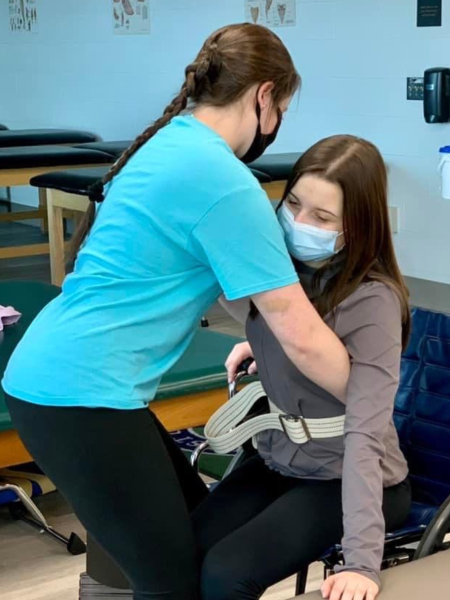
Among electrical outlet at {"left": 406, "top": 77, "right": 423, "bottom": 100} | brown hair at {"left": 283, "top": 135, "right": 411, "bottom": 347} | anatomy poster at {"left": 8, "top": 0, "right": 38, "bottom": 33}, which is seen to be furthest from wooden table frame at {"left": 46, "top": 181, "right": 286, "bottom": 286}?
brown hair at {"left": 283, "top": 135, "right": 411, "bottom": 347}

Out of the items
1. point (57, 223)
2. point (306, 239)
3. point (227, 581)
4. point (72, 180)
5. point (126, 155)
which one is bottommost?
point (57, 223)

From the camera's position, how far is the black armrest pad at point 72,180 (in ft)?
16.4

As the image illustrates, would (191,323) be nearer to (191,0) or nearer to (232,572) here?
(232,572)

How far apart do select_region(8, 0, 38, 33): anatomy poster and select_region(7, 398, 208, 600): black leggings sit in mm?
6771

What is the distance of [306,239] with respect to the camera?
5.66 ft

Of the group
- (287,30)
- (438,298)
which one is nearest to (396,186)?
(438,298)

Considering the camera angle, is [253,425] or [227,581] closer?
[227,581]

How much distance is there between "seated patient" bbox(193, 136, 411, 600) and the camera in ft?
5.33

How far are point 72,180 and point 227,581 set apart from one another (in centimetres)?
367

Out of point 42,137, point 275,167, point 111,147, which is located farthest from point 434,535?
point 42,137

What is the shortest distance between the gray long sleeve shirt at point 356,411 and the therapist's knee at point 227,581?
0.17m

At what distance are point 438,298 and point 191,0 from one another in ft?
8.34

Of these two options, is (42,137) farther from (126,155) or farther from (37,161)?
(126,155)

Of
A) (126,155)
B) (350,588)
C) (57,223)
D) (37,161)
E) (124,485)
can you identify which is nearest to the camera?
(350,588)
